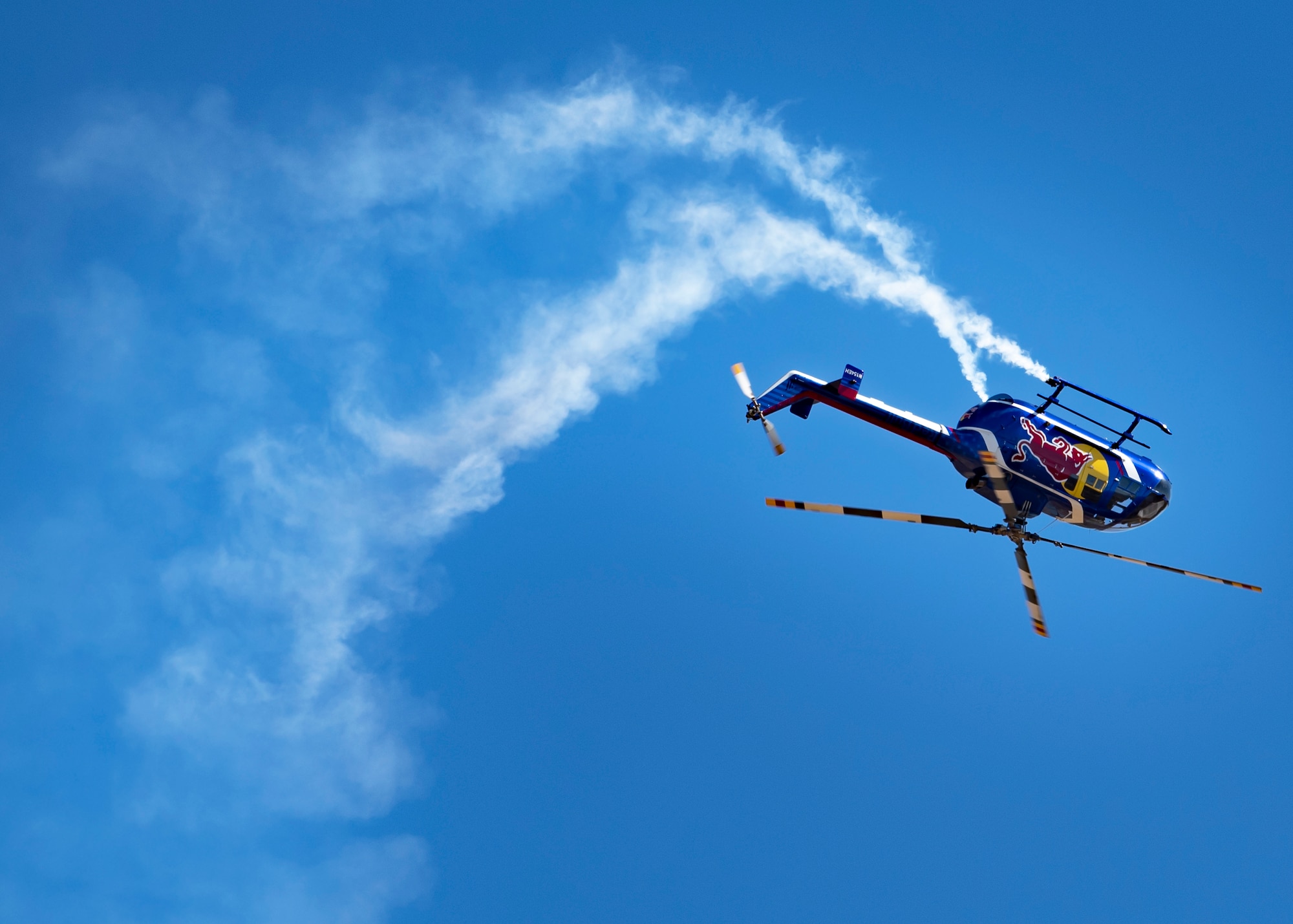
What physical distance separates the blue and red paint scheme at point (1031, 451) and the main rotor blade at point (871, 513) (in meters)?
5.43

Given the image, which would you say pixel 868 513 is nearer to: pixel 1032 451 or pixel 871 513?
pixel 871 513

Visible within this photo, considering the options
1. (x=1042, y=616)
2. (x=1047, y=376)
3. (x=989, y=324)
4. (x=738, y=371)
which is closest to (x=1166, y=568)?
(x=1042, y=616)

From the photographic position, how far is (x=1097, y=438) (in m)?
38.0

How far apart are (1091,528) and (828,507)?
14475 mm

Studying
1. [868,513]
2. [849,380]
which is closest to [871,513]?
[868,513]

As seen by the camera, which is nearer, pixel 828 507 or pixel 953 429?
pixel 828 507

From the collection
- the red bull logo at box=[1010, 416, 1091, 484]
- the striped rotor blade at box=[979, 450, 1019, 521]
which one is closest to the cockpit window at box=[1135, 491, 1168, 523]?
the red bull logo at box=[1010, 416, 1091, 484]

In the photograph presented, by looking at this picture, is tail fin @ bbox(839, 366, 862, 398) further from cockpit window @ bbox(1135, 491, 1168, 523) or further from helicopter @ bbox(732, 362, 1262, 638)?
cockpit window @ bbox(1135, 491, 1168, 523)

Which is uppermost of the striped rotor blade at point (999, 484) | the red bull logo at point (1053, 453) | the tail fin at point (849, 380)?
the tail fin at point (849, 380)

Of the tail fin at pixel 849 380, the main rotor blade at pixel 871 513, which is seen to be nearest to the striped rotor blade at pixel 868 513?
the main rotor blade at pixel 871 513

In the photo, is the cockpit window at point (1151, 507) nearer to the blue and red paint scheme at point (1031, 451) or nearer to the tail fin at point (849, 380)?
the blue and red paint scheme at point (1031, 451)

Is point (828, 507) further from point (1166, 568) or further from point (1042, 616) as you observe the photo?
point (1166, 568)

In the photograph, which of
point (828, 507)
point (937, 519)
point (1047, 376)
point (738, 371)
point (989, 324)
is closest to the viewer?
point (828, 507)

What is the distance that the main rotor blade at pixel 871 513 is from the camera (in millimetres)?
29844
